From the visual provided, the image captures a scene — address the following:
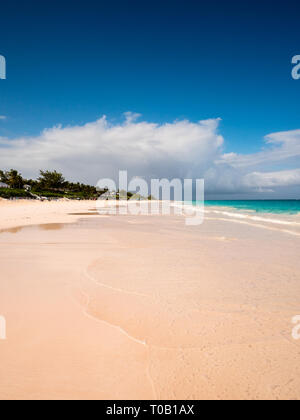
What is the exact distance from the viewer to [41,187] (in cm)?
7844

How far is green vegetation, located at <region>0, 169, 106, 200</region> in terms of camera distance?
49906 millimetres

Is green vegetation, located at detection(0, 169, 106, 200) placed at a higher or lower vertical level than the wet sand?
higher

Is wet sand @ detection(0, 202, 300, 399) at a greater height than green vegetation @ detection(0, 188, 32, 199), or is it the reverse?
green vegetation @ detection(0, 188, 32, 199)

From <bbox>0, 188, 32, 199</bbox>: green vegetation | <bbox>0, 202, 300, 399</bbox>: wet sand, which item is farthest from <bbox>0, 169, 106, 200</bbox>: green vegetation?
<bbox>0, 202, 300, 399</bbox>: wet sand

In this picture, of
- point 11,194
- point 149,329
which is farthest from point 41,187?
point 149,329

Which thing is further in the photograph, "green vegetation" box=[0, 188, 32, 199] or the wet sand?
"green vegetation" box=[0, 188, 32, 199]

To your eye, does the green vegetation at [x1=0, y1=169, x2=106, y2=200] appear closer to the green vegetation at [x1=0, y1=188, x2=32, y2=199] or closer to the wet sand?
the green vegetation at [x1=0, y1=188, x2=32, y2=199]

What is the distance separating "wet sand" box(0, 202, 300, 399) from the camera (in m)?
2.07

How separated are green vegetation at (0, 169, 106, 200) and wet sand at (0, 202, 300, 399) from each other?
48.2 meters

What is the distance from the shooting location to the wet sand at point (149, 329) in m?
2.07

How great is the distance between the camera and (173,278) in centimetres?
479
